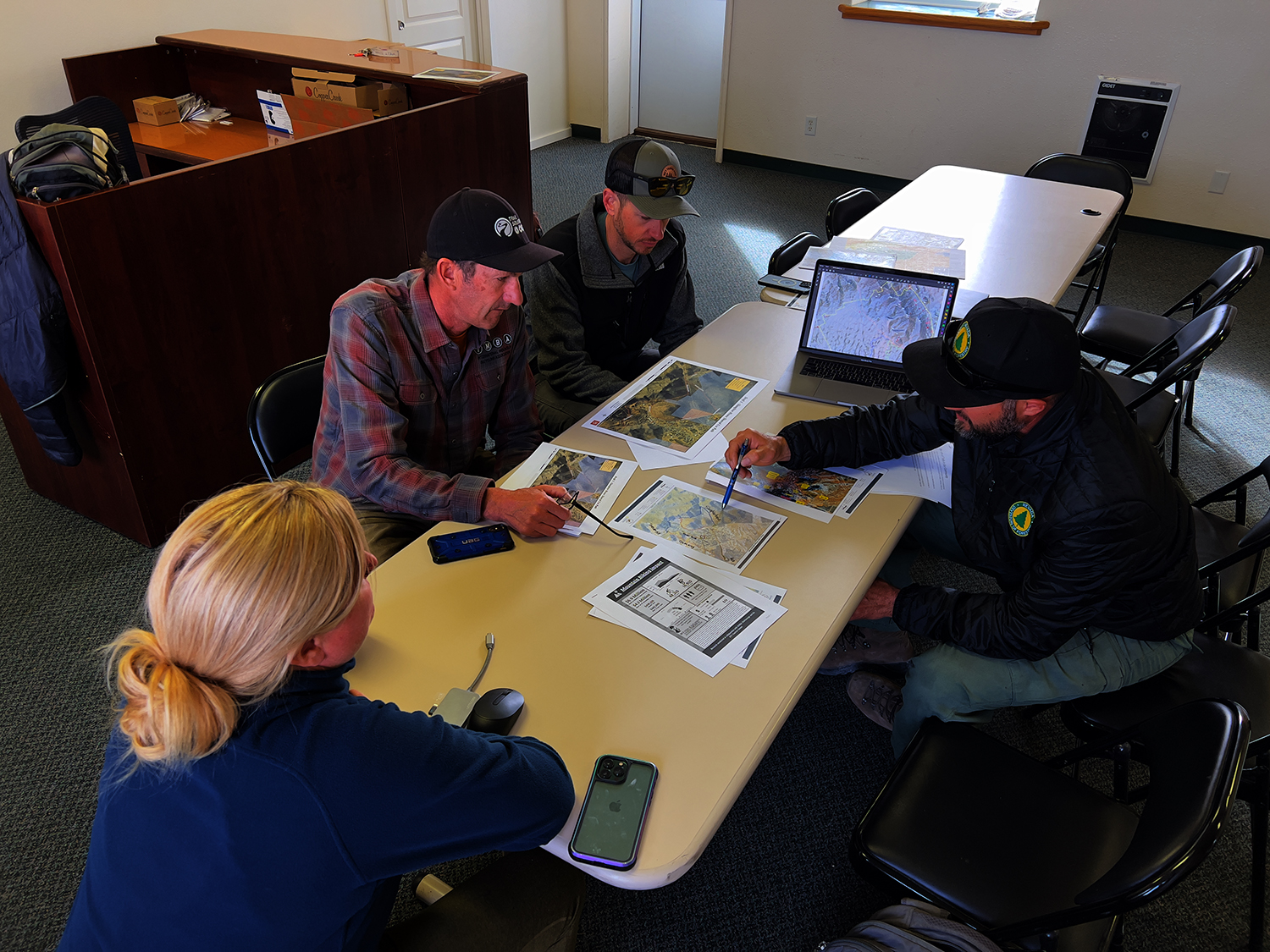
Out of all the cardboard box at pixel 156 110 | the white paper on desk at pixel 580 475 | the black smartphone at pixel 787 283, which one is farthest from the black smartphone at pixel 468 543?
the cardboard box at pixel 156 110

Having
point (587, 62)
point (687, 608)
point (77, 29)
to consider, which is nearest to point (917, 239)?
point (687, 608)

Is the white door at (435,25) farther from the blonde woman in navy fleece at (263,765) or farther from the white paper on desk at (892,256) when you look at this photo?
the blonde woman in navy fleece at (263,765)

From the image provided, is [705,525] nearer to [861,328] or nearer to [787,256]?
[861,328]

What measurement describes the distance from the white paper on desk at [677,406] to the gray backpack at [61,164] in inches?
62.0

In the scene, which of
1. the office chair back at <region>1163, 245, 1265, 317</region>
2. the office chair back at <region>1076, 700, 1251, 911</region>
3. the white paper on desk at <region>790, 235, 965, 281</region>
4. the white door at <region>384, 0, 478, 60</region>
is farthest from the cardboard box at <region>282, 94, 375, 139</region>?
the office chair back at <region>1076, 700, 1251, 911</region>

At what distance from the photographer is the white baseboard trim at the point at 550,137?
6.37 metres

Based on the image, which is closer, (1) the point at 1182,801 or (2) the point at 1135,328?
(1) the point at 1182,801

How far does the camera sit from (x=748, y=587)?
57.5 inches

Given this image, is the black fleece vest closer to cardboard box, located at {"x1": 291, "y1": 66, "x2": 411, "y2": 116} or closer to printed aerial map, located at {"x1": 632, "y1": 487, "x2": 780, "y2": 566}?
printed aerial map, located at {"x1": 632, "y1": 487, "x2": 780, "y2": 566}

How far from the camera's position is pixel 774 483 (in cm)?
175

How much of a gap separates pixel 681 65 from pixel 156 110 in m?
3.85

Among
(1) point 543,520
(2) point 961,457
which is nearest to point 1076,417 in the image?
(2) point 961,457

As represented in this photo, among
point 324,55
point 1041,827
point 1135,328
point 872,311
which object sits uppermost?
point 324,55

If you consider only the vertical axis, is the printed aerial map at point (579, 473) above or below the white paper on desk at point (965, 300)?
below
